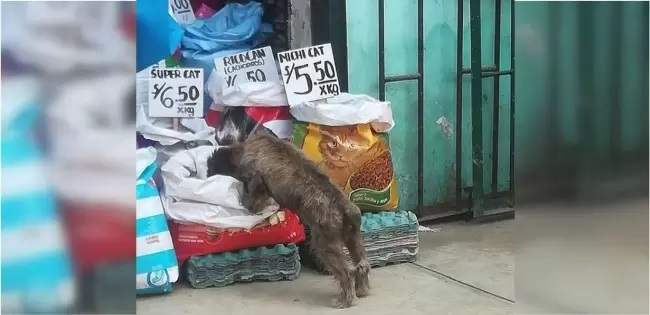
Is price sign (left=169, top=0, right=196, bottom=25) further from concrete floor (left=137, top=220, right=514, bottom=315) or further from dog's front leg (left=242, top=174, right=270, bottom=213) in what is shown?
concrete floor (left=137, top=220, right=514, bottom=315)

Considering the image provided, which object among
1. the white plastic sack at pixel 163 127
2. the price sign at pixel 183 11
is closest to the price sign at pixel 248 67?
the white plastic sack at pixel 163 127

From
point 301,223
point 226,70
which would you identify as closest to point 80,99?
point 301,223

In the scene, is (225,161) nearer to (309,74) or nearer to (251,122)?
(251,122)

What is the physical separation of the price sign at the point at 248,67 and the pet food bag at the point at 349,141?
18.9 inches

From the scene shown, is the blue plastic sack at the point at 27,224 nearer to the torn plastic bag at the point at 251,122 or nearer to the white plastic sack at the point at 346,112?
the white plastic sack at the point at 346,112

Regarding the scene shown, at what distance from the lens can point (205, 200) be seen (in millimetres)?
4867

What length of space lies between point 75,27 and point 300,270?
3.18 meters

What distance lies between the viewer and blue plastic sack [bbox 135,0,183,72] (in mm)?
4078

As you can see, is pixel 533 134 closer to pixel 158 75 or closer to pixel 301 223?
pixel 301 223

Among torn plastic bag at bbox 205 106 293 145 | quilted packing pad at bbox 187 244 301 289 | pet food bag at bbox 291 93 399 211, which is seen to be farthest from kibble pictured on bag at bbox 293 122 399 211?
quilted packing pad at bbox 187 244 301 289

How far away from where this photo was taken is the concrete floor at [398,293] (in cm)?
468

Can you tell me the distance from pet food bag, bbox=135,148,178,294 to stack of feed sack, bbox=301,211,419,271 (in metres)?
0.93

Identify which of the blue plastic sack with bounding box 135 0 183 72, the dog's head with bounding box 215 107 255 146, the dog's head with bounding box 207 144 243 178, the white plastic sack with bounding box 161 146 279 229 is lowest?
the white plastic sack with bounding box 161 146 279 229

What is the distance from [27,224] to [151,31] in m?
1.91
